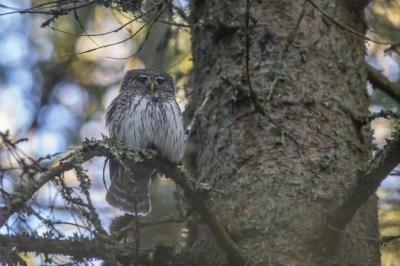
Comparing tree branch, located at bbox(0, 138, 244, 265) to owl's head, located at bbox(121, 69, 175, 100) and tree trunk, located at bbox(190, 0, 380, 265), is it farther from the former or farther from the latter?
owl's head, located at bbox(121, 69, 175, 100)

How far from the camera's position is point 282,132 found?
3820 mm

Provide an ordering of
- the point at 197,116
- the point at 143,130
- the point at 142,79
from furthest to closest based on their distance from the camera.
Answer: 1. the point at 142,79
2. the point at 143,130
3. the point at 197,116

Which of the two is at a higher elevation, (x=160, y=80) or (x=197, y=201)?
(x=160, y=80)

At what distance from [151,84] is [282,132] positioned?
163 centimetres

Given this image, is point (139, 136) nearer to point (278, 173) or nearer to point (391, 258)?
point (278, 173)

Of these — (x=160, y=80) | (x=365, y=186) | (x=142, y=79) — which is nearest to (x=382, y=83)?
(x=365, y=186)

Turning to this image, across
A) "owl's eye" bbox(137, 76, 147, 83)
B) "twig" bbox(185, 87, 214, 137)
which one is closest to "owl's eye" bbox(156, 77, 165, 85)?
"owl's eye" bbox(137, 76, 147, 83)

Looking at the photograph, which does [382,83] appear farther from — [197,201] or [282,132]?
[197,201]

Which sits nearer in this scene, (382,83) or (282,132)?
(282,132)

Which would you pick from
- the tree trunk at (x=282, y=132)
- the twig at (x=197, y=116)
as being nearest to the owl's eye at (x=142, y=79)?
the tree trunk at (x=282, y=132)

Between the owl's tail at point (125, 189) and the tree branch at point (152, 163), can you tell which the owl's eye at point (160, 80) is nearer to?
the owl's tail at point (125, 189)

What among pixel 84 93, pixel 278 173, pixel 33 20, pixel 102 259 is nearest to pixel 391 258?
pixel 278 173

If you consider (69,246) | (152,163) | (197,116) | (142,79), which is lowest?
(69,246)

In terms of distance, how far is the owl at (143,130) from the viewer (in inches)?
182
